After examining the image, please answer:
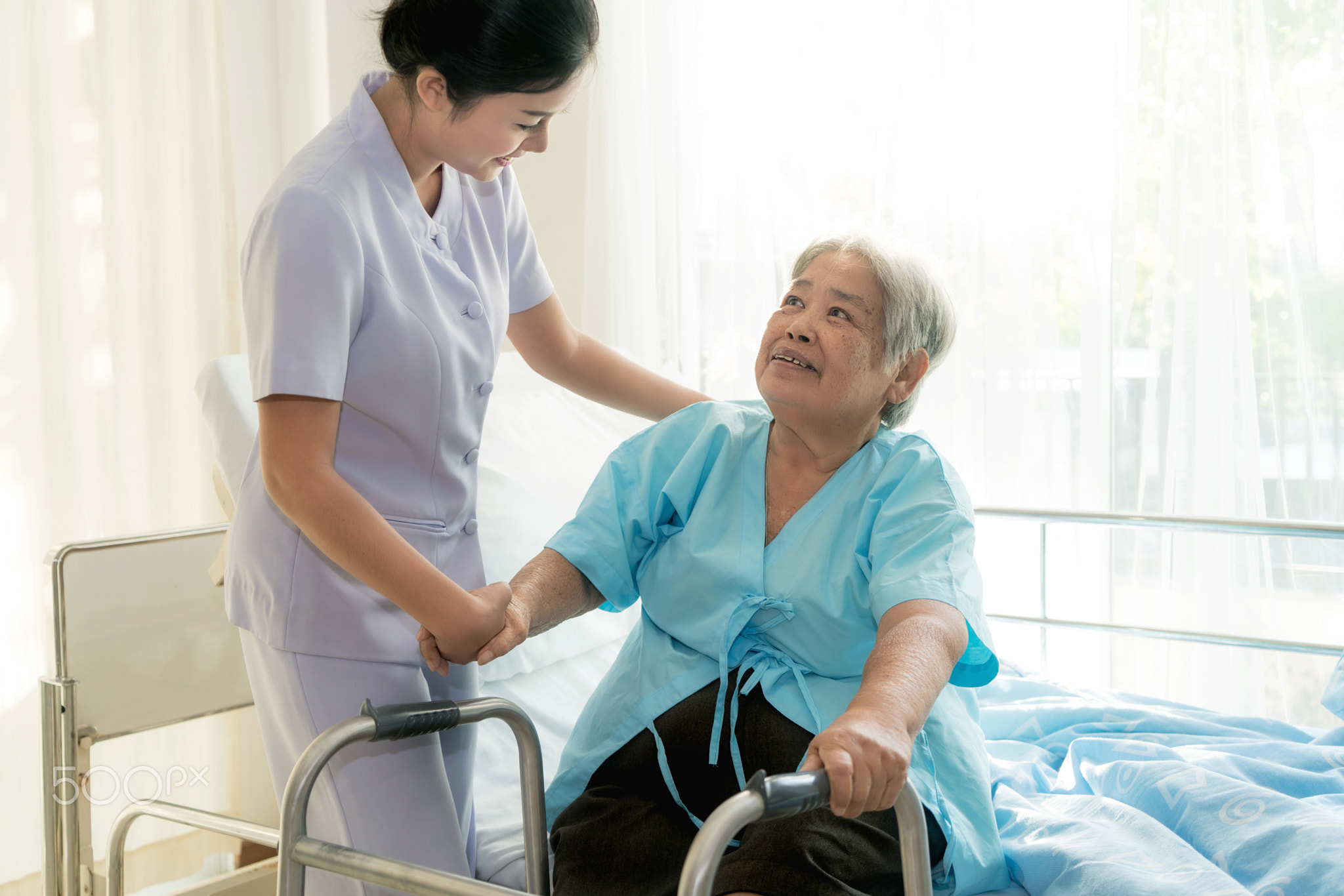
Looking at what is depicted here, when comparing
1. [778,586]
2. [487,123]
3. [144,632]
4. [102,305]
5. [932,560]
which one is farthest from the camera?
[102,305]

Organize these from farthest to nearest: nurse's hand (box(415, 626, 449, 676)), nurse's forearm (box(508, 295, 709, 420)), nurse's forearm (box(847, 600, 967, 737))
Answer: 1. nurse's forearm (box(508, 295, 709, 420))
2. nurse's hand (box(415, 626, 449, 676))
3. nurse's forearm (box(847, 600, 967, 737))

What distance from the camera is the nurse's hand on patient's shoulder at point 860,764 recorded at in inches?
32.9

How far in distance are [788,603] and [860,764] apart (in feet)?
1.44

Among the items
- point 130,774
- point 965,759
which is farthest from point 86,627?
point 965,759

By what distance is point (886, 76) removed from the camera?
2.46 metres

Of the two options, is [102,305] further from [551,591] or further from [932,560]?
[932,560]

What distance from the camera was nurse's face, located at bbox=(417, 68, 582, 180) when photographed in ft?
3.45

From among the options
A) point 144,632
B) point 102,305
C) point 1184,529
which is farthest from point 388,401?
point 102,305

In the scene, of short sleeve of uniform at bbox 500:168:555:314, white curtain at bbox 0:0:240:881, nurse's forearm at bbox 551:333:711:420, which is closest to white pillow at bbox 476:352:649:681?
nurse's forearm at bbox 551:333:711:420

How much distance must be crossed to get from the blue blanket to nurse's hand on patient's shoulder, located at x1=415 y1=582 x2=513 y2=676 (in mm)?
691

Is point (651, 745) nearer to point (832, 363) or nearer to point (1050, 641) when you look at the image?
point (832, 363)

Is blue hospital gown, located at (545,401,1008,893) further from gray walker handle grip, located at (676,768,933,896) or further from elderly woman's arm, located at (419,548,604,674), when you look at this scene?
gray walker handle grip, located at (676,768,933,896)

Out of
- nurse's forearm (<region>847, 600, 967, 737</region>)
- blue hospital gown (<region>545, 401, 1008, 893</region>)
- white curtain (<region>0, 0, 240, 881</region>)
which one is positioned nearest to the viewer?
nurse's forearm (<region>847, 600, 967, 737</region>)

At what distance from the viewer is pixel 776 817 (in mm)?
810
